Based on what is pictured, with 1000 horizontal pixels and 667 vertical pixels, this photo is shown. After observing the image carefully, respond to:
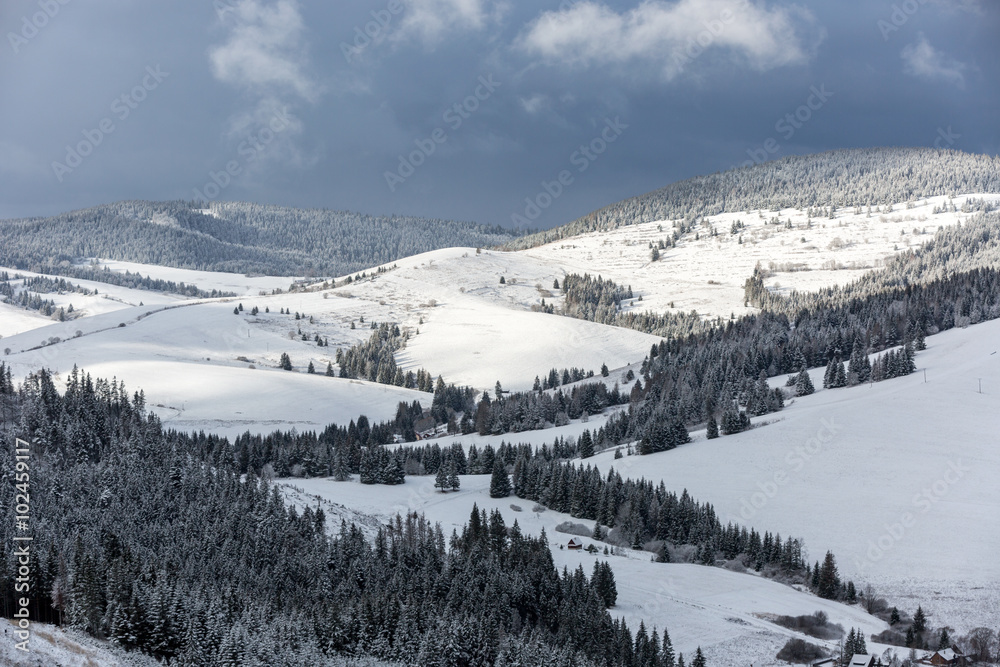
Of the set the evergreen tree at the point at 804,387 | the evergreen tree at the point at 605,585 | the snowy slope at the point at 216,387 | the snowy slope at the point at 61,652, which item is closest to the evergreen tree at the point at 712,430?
the evergreen tree at the point at 804,387

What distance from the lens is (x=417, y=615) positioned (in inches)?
2527

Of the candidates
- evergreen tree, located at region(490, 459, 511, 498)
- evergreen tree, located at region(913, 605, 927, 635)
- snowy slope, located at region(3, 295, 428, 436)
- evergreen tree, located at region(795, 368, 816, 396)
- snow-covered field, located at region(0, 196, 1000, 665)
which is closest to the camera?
evergreen tree, located at region(913, 605, 927, 635)

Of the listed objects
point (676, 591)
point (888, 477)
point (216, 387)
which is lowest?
point (676, 591)

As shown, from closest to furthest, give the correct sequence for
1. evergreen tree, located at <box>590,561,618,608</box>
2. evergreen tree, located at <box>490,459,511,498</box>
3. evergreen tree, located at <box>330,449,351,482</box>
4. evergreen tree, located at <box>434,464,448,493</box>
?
evergreen tree, located at <box>590,561,618,608</box> < evergreen tree, located at <box>490,459,511,498</box> < evergreen tree, located at <box>434,464,448,493</box> < evergreen tree, located at <box>330,449,351,482</box>

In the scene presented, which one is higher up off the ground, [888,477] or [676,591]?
[888,477]

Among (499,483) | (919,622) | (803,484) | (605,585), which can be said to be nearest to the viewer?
(919,622)

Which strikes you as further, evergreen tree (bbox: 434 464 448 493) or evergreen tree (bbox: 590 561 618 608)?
evergreen tree (bbox: 434 464 448 493)

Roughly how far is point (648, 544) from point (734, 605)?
1931 cm

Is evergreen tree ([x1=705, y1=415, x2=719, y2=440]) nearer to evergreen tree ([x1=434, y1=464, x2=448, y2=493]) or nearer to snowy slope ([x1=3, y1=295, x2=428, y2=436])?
evergreen tree ([x1=434, y1=464, x2=448, y2=493])

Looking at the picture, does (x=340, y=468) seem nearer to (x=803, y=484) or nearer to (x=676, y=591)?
(x=676, y=591)

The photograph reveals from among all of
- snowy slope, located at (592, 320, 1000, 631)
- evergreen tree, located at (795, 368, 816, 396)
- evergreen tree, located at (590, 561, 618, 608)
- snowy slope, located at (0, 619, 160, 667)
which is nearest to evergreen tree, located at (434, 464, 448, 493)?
snowy slope, located at (592, 320, 1000, 631)

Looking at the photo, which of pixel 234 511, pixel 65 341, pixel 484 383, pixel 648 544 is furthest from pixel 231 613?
pixel 65 341

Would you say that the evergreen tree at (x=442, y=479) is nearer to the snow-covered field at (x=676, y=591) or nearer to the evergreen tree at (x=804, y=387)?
the snow-covered field at (x=676, y=591)

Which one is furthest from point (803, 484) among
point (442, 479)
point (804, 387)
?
point (442, 479)
